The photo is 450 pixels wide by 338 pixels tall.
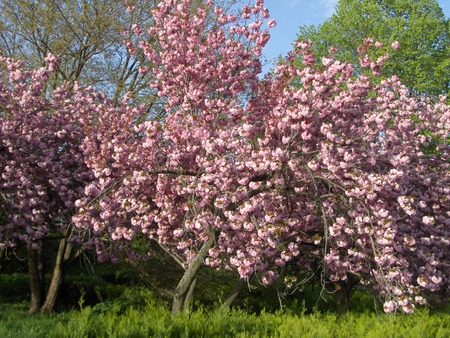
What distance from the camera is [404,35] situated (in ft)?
79.6

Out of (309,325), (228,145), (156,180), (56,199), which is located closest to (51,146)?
(56,199)

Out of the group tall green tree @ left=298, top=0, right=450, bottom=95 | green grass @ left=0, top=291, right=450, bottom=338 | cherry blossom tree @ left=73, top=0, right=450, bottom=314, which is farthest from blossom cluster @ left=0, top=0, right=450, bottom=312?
tall green tree @ left=298, top=0, right=450, bottom=95

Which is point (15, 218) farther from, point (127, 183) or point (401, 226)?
point (401, 226)

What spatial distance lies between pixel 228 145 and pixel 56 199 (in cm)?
497

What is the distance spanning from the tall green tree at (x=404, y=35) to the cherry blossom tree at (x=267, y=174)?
1453 cm

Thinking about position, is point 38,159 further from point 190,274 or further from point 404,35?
point 404,35

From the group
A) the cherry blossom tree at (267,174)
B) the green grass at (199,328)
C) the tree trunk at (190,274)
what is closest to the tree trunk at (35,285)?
the cherry blossom tree at (267,174)

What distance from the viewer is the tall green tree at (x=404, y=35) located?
78.3 ft

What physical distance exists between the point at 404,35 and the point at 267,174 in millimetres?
18748

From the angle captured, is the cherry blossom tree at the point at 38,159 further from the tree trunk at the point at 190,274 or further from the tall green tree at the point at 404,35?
the tall green tree at the point at 404,35

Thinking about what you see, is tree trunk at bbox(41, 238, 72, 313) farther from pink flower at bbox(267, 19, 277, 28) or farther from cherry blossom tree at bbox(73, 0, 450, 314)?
pink flower at bbox(267, 19, 277, 28)

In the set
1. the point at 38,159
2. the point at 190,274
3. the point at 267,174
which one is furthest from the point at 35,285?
the point at 267,174

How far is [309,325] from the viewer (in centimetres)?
653

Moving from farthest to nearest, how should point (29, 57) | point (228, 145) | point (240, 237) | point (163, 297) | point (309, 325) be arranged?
point (29, 57)
point (163, 297)
point (240, 237)
point (228, 145)
point (309, 325)
